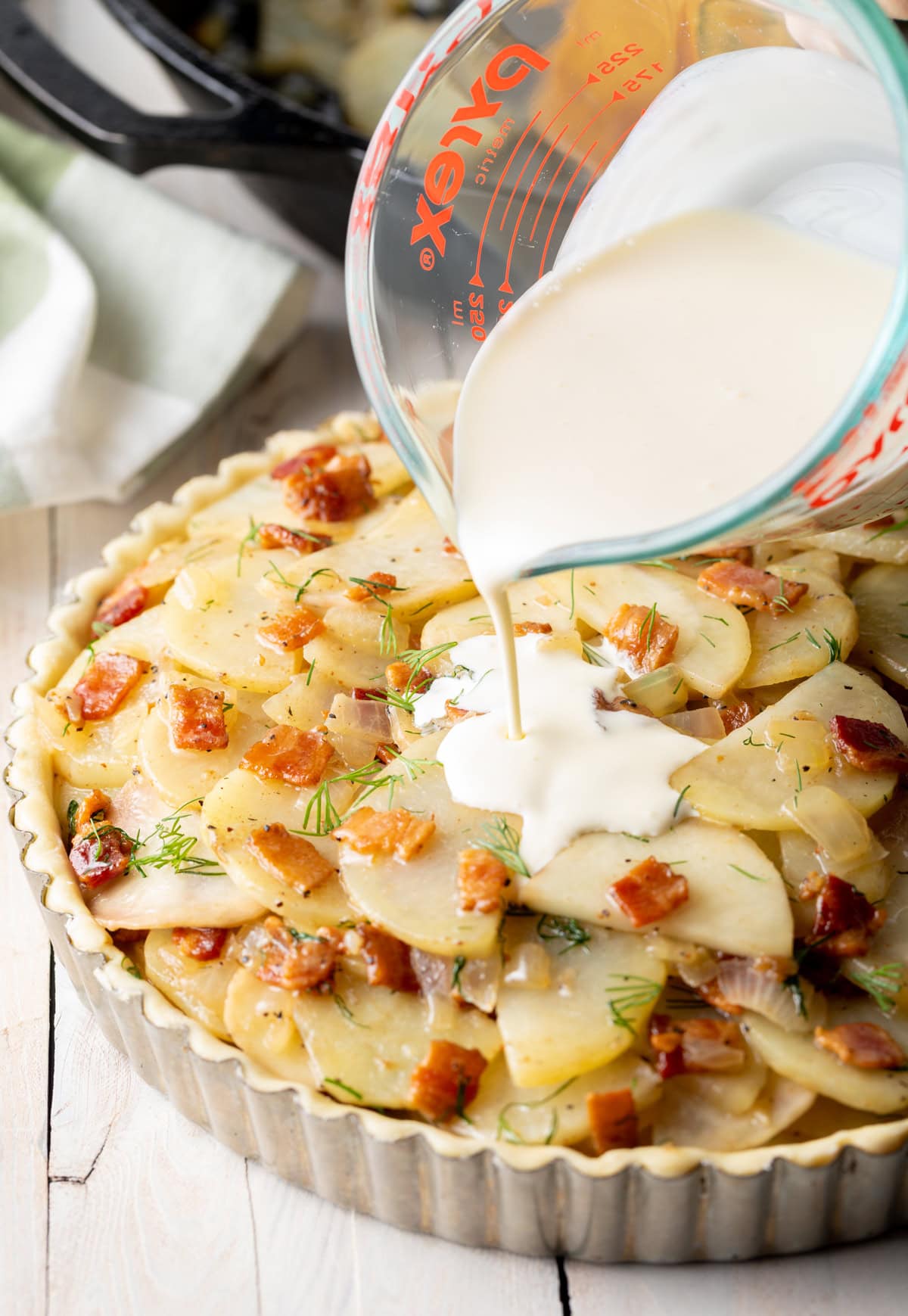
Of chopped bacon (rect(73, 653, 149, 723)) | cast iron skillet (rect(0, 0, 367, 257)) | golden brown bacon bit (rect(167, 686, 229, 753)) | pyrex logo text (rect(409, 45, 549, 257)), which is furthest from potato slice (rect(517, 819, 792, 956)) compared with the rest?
cast iron skillet (rect(0, 0, 367, 257))

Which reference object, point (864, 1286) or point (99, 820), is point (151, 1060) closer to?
point (99, 820)

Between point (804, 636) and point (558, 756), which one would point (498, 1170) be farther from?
point (804, 636)

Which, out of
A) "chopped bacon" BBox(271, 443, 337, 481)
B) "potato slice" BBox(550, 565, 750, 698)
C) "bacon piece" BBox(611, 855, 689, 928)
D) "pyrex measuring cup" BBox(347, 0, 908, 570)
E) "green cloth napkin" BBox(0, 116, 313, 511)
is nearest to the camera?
"bacon piece" BBox(611, 855, 689, 928)

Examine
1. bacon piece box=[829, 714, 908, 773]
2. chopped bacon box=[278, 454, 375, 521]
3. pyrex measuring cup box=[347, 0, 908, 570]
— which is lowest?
chopped bacon box=[278, 454, 375, 521]

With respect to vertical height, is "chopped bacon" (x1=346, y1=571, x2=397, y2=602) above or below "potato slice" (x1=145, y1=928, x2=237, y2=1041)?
above

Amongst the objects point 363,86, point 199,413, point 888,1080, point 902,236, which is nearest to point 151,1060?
point 888,1080

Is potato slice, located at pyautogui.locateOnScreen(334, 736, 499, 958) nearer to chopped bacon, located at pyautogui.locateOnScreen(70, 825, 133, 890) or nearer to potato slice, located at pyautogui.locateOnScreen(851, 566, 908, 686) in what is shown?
chopped bacon, located at pyautogui.locateOnScreen(70, 825, 133, 890)
